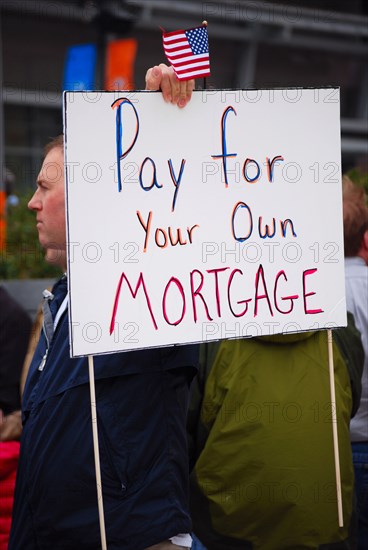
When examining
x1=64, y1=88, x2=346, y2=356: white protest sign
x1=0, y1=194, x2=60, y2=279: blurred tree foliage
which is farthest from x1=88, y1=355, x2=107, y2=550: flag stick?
x1=0, y1=194, x2=60, y2=279: blurred tree foliage

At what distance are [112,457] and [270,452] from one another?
66cm

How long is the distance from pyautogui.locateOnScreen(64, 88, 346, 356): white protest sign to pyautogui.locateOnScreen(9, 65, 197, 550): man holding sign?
11cm

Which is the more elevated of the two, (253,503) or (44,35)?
(44,35)

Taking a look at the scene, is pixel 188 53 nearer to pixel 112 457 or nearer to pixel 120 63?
pixel 112 457

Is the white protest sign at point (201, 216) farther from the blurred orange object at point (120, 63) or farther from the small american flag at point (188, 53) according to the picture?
the blurred orange object at point (120, 63)

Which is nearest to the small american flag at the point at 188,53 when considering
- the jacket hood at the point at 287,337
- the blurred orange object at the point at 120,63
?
the jacket hood at the point at 287,337

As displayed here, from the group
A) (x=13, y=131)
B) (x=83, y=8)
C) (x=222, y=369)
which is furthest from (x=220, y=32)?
(x=222, y=369)

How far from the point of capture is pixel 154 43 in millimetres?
10789

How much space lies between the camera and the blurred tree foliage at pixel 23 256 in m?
5.13

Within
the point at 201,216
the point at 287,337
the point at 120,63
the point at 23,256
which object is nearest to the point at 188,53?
the point at 201,216

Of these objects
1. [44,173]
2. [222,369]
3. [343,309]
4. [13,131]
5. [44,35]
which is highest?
[44,35]

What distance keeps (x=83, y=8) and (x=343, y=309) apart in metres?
8.96

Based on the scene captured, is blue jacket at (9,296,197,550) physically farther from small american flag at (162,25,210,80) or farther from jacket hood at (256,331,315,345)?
small american flag at (162,25,210,80)

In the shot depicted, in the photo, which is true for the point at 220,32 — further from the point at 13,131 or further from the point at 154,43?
the point at 13,131
